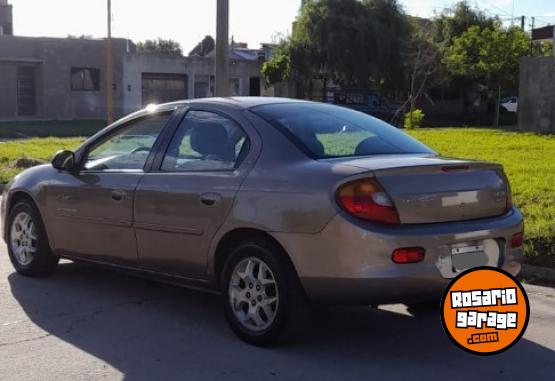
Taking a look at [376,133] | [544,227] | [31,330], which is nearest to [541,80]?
[544,227]

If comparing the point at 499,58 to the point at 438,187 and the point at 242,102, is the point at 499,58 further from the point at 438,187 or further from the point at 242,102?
the point at 438,187

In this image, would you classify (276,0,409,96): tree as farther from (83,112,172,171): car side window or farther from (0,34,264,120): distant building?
(83,112,172,171): car side window

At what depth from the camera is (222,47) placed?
11750mm

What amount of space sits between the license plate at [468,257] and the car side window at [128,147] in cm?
249

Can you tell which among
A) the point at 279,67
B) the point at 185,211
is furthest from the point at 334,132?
the point at 279,67

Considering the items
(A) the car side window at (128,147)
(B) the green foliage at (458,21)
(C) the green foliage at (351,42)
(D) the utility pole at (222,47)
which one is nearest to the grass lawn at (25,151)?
(D) the utility pole at (222,47)

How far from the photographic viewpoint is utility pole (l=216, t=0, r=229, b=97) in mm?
11641

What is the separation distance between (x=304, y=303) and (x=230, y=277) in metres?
0.60

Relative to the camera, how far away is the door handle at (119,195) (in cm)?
583

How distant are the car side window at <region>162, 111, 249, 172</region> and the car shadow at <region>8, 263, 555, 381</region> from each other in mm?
1153

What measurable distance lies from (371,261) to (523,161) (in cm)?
964

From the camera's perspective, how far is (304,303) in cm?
482

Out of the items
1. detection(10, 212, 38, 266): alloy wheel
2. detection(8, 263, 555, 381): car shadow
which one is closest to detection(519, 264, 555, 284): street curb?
detection(8, 263, 555, 381): car shadow

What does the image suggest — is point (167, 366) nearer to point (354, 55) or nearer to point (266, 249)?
point (266, 249)
